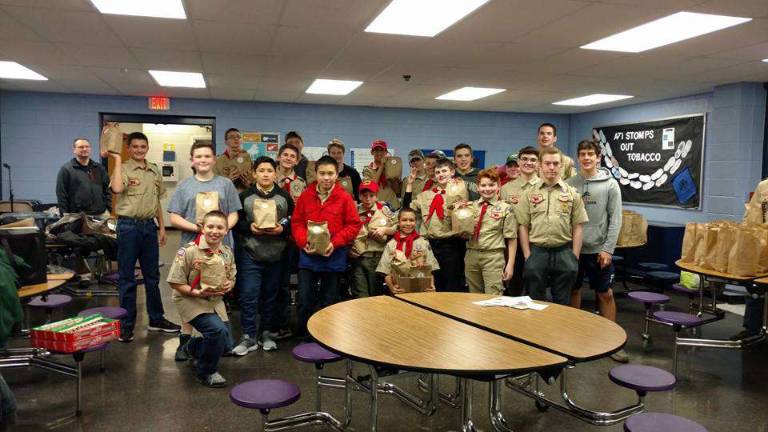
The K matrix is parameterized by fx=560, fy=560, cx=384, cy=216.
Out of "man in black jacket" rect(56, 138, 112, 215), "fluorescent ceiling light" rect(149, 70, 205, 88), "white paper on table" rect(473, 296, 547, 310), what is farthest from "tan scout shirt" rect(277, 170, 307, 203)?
"fluorescent ceiling light" rect(149, 70, 205, 88)

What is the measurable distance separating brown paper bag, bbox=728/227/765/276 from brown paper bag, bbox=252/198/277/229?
10.5 ft

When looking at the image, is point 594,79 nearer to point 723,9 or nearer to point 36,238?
point 723,9

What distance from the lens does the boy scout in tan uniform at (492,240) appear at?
4031 mm

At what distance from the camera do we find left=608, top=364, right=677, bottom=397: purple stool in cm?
239

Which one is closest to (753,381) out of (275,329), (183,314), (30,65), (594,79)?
(275,329)

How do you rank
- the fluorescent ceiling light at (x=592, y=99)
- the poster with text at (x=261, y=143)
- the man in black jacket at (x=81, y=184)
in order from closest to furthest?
the man in black jacket at (x=81, y=184) < the fluorescent ceiling light at (x=592, y=99) < the poster with text at (x=261, y=143)

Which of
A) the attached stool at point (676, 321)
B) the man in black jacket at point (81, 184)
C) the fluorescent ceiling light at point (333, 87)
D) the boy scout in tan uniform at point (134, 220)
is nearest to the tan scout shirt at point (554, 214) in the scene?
the attached stool at point (676, 321)

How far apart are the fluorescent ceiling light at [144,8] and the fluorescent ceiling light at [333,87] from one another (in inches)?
119

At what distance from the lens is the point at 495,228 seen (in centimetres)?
405

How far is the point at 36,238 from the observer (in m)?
3.19

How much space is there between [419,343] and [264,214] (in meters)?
2.13

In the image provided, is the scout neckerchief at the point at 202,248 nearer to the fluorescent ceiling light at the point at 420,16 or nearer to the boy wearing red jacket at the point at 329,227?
the boy wearing red jacket at the point at 329,227

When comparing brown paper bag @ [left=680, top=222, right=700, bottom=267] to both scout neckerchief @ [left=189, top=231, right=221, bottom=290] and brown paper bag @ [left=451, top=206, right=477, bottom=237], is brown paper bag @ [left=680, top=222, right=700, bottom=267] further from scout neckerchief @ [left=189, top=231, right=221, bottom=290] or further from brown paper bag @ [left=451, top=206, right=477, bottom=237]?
scout neckerchief @ [left=189, top=231, right=221, bottom=290]

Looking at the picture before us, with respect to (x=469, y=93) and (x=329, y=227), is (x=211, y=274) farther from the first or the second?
(x=469, y=93)
